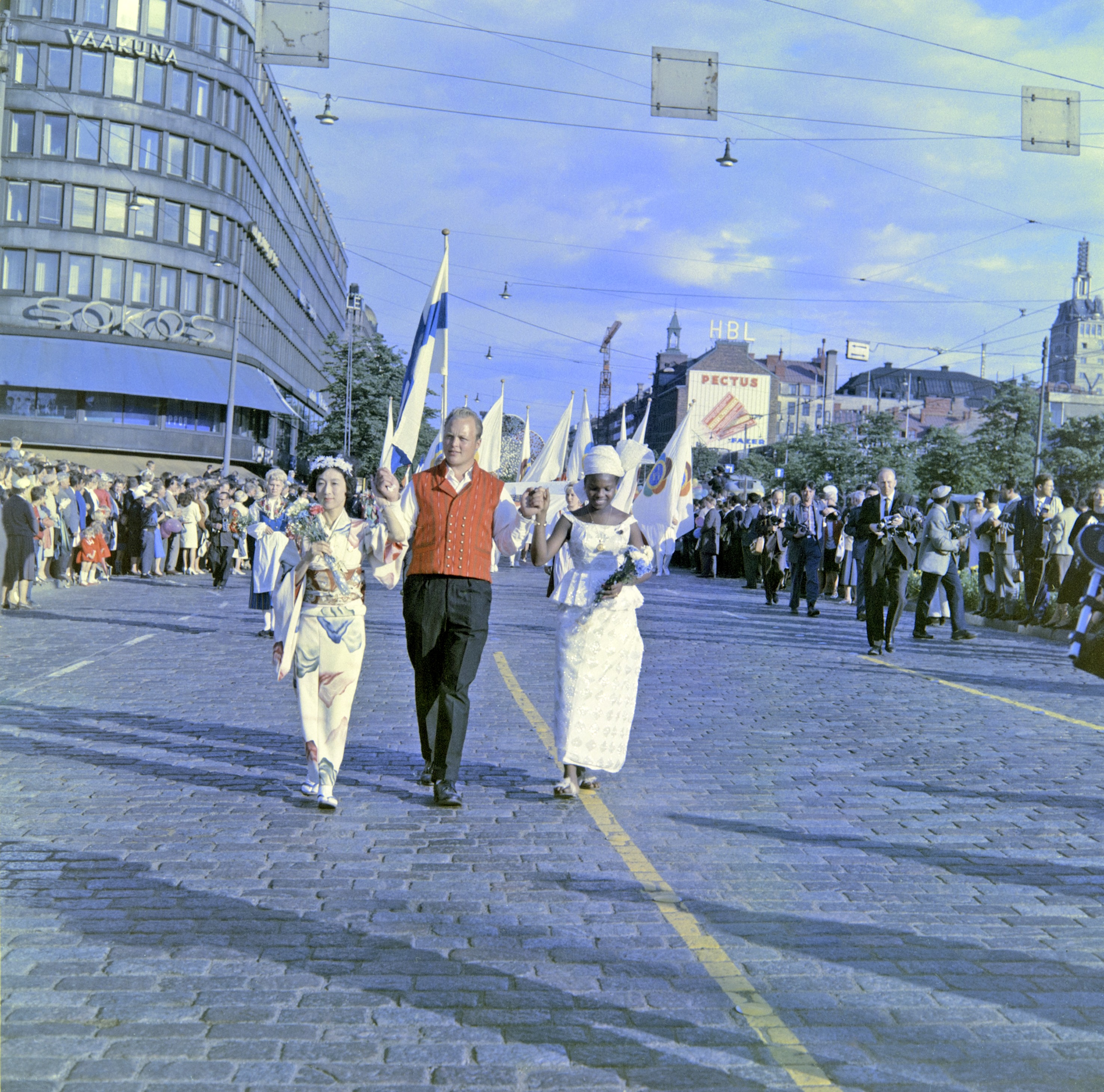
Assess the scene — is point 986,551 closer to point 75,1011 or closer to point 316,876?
point 316,876

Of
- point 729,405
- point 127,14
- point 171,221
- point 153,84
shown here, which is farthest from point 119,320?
point 729,405

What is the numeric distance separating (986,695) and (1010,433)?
62.7 m

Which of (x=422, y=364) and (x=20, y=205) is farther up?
(x=20, y=205)

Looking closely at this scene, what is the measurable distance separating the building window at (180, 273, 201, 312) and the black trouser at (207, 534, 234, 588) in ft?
103

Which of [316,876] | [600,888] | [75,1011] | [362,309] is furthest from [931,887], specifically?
[362,309]

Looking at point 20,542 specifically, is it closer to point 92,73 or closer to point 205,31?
point 92,73

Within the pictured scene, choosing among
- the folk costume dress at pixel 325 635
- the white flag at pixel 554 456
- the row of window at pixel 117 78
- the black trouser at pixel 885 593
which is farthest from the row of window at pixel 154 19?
the folk costume dress at pixel 325 635

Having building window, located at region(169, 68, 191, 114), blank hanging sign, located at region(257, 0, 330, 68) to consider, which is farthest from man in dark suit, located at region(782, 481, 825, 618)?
building window, located at region(169, 68, 191, 114)

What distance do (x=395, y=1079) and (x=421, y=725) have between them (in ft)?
12.6

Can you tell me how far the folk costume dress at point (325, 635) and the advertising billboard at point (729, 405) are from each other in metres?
137

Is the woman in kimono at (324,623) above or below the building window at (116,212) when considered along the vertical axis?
below

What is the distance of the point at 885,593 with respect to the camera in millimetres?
15242

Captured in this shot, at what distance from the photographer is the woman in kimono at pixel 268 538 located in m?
7.68

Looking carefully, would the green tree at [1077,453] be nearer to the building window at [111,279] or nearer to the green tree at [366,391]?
the green tree at [366,391]
